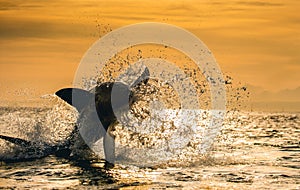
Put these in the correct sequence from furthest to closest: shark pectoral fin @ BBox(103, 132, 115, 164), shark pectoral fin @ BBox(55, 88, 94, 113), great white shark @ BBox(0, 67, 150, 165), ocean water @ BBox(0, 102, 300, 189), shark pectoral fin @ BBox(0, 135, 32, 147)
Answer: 1. shark pectoral fin @ BBox(0, 135, 32, 147)
2. shark pectoral fin @ BBox(55, 88, 94, 113)
3. great white shark @ BBox(0, 67, 150, 165)
4. shark pectoral fin @ BBox(103, 132, 115, 164)
5. ocean water @ BBox(0, 102, 300, 189)

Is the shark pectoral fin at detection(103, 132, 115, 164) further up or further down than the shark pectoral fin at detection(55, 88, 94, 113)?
further down

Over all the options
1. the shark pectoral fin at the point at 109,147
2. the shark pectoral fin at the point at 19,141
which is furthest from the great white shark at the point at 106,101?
the shark pectoral fin at the point at 19,141

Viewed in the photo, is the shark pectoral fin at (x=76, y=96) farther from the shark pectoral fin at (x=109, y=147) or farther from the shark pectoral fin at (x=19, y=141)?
the shark pectoral fin at (x=19, y=141)

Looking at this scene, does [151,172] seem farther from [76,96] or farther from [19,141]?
[19,141]

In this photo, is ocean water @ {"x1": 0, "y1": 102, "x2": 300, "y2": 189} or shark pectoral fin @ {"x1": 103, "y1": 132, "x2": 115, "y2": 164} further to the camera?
shark pectoral fin @ {"x1": 103, "y1": 132, "x2": 115, "y2": 164}

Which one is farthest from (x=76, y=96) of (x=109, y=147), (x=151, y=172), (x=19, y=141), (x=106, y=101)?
(x=151, y=172)

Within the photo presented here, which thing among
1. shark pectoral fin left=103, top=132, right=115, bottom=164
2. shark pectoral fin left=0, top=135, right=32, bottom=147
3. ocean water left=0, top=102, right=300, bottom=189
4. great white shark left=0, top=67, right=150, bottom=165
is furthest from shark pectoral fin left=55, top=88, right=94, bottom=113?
shark pectoral fin left=0, top=135, right=32, bottom=147

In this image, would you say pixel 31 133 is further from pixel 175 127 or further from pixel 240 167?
pixel 240 167

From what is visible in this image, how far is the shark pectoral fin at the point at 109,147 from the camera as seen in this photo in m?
28.6

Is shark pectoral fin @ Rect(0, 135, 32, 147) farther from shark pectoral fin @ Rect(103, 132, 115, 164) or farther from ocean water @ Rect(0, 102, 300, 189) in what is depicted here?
shark pectoral fin @ Rect(103, 132, 115, 164)

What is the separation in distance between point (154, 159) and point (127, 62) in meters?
6.27

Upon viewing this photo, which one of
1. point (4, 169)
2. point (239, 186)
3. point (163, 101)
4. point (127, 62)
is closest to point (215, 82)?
point (163, 101)

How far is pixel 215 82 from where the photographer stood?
31047 mm

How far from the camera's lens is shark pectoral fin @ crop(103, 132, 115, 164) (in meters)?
28.6
